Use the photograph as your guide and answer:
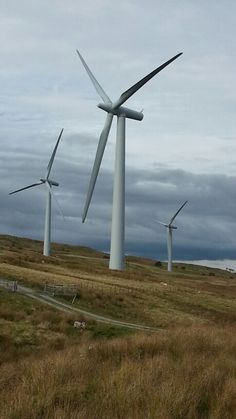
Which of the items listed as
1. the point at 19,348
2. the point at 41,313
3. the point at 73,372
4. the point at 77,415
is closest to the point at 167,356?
the point at 73,372

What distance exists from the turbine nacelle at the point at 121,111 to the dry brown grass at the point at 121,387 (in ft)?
211

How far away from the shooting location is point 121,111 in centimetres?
8262

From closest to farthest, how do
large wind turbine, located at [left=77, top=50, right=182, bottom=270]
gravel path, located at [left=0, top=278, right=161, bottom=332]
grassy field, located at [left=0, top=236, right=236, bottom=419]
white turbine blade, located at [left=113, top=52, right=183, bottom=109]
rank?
grassy field, located at [left=0, top=236, right=236, bottom=419]
gravel path, located at [left=0, top=278, right=161, bottom=332]
white turbine blade, located at [left=113, top=52, right=183, bottom=109]
large wind turbine, located at [left=77, top=50, right=182, bottom=270]

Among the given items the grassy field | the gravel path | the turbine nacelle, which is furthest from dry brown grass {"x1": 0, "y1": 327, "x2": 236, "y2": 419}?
the turbine nacelle

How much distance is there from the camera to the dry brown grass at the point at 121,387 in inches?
456

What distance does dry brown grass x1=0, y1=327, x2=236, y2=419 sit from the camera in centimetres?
1159

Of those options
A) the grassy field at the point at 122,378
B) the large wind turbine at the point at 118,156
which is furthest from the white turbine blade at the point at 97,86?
the grassy field at the point at 122,378

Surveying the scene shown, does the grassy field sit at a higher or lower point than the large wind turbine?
lower

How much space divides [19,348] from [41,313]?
11.0 m

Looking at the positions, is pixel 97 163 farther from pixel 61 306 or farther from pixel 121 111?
pixel 61 306

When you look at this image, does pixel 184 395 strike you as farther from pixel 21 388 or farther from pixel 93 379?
pixel 21 388

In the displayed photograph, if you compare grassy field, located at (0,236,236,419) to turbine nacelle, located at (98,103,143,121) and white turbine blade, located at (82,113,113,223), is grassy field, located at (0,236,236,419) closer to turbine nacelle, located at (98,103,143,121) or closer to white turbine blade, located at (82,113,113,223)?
white turbine blade, located at (82,113,113,223)

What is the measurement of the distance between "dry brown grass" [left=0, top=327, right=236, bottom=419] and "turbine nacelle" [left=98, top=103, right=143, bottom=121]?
64396mm

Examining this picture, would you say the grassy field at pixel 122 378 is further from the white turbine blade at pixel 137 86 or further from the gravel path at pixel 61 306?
the white turbine blade at pixel 137 86
